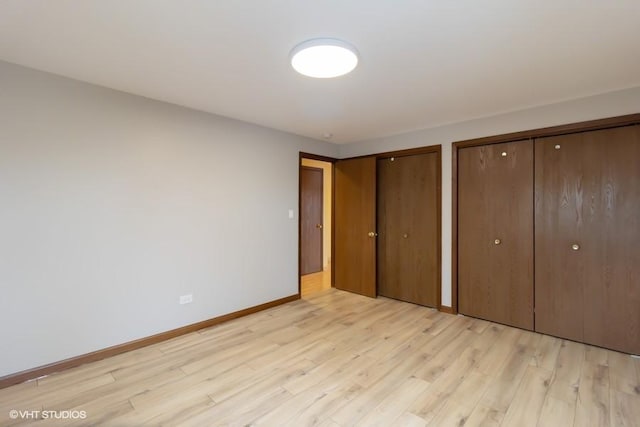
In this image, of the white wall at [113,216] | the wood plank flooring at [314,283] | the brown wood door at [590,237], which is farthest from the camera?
the wood plank flooring at [314,283]

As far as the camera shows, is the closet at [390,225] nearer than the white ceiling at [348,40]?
No

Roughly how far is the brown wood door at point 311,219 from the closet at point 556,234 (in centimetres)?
286

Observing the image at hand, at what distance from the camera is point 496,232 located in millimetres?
3240

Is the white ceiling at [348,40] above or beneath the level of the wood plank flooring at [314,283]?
above

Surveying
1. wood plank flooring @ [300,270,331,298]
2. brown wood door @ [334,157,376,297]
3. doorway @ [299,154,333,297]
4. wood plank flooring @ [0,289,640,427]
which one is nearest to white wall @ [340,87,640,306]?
brown wood door @ [334,157,376,297]

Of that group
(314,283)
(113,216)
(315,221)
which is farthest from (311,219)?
(113,216)

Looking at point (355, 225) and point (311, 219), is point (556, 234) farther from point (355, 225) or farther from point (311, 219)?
point (311, 219)

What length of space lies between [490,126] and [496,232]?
1187 mm

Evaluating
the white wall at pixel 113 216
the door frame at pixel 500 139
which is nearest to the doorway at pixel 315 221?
the white wall at pixel 113 216

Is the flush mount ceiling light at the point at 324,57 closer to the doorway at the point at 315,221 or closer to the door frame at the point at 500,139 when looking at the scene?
the door frame at the point at 500,139

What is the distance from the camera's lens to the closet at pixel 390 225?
3777 millimetres

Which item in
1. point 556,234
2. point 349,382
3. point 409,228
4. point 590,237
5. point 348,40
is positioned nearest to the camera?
point 348,40

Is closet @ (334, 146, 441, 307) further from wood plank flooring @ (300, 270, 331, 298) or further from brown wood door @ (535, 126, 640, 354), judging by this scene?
brown wood door @ (535, 126, 640, 354)

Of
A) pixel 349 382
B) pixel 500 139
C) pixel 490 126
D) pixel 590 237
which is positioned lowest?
pixel 349 382
